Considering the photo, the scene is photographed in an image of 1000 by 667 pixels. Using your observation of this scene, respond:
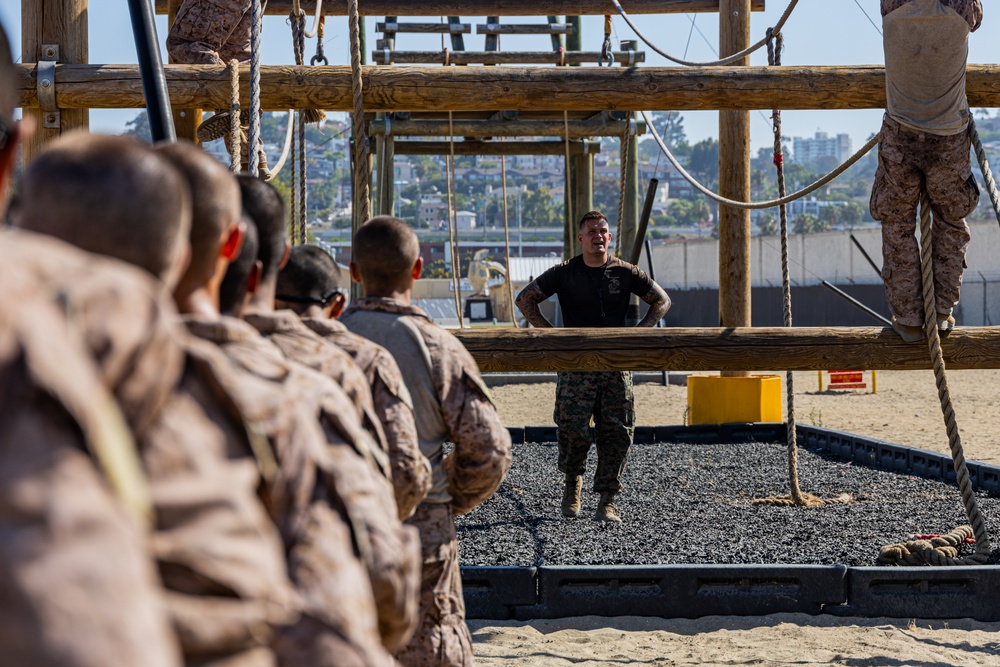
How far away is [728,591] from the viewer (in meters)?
5.67

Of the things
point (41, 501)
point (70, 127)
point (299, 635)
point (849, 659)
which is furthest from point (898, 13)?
point (41, 501)

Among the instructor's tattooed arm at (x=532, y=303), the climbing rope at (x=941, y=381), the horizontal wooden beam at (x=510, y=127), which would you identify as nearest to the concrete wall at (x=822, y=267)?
the horizontal wooden beam at (x=510, y=127)

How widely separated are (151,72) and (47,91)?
2.36m

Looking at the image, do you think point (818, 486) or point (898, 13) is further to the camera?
point (818, 486)

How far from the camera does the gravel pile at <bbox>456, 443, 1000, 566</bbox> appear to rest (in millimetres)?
6695

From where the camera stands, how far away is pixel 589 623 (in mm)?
5582

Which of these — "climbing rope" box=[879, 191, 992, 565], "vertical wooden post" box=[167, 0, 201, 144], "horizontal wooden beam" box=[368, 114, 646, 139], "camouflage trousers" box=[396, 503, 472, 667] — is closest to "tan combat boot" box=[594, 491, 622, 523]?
"climbing rope" box=[879, 191, 992, 565]

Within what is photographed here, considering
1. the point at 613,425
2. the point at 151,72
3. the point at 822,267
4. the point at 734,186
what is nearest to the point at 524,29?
the point at 734,186

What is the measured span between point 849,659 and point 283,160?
3433 mm

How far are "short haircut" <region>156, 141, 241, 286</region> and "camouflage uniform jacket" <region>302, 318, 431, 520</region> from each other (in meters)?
0.88

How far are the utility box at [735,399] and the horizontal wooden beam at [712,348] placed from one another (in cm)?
607

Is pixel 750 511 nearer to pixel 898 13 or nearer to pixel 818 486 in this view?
pixel 818 486

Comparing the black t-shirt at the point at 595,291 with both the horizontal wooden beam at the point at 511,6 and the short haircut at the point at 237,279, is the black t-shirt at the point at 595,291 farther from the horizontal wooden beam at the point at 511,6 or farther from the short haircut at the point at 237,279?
the short haircut at the point at 237,279

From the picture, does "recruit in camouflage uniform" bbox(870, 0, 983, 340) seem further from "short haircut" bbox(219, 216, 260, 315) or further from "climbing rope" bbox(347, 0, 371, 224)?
"short haircut" bbox(219, 216, 260, 315)
